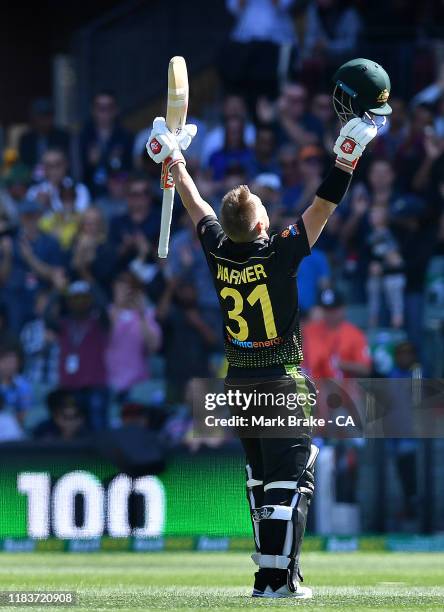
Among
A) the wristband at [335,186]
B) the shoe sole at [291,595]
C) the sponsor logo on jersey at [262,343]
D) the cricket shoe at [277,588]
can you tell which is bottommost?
the shoe sole at [291,595]

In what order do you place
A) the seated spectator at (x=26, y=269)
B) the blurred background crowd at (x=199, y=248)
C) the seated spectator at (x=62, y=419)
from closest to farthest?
the seated spectator at (x=62, y=419) < the blurred background crowd at (x=199, y=248) < the seated spectator at (x=26, y=269)

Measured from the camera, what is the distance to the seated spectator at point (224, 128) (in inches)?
635

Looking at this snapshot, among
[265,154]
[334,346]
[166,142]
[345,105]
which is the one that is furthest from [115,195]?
[345,105]

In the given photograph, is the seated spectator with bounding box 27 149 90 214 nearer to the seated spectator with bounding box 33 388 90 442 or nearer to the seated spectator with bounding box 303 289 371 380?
the seated spectator with bounding box 33 388 90 442

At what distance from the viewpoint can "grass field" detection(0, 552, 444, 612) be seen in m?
6.86

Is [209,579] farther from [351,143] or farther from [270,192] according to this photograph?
[270,192]

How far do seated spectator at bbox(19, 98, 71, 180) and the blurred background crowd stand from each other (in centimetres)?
7

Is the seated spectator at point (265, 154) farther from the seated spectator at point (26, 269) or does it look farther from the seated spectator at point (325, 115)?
the seated spectator at point (26, 269)

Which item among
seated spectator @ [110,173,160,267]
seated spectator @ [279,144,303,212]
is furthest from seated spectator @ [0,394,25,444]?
seated spectator @ [279,144,303,212]

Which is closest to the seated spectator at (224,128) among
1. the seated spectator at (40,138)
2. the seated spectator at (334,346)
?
the seated spectator at (40,138)

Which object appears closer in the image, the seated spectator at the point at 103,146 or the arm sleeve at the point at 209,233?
the arm sleeve at the point at 209,233

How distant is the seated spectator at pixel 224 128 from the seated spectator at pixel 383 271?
202cm

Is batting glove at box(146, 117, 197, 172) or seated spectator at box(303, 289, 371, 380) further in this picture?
seated spectator at box(303, 289, 371, 380)

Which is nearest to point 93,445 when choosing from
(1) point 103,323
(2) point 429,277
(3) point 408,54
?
(1) point 103,323
